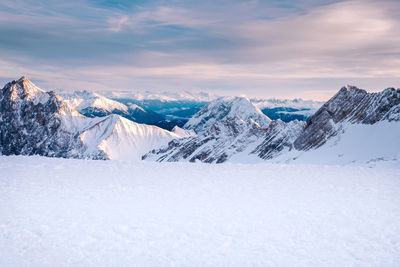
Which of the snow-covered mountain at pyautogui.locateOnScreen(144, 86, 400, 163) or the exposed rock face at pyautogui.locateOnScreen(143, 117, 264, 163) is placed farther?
the exposed rock face at pyautogui.locateOnScreen(143, 117, 264, 163)

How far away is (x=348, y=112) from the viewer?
252 feet

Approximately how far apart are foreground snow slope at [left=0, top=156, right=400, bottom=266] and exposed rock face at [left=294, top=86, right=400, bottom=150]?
5201cm

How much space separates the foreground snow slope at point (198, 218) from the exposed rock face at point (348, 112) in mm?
52010

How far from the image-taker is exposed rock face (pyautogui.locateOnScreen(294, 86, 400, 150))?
65438 millimetres

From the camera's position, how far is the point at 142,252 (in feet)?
33.6

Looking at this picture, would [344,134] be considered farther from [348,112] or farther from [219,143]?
[219,143]

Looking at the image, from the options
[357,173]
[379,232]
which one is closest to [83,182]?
[379,232]

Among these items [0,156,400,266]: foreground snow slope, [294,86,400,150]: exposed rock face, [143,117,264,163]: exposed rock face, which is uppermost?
[294,86,400,150]: exposed rock face

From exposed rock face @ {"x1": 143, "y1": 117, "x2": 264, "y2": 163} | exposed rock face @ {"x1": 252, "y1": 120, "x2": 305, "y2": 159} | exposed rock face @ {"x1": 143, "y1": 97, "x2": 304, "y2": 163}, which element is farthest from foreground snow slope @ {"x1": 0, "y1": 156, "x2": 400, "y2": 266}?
exposed rock face @ {"x1": 143, "y1": 117, "x2": 264, "y2": 163}

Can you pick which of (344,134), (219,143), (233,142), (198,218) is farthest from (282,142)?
(198,218)

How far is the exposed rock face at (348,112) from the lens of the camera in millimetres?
65438

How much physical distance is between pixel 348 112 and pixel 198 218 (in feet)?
249

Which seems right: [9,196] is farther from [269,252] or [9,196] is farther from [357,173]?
[357,173]

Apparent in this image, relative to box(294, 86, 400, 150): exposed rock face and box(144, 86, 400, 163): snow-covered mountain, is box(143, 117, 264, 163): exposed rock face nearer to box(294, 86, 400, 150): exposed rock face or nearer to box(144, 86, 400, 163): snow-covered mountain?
box(144, 86, 400, 163): snow-covered mountain
